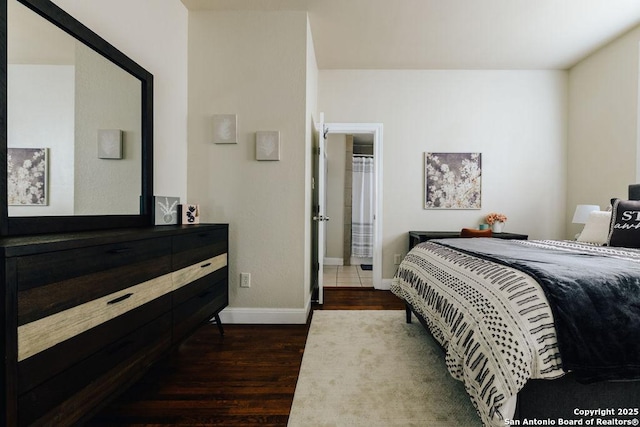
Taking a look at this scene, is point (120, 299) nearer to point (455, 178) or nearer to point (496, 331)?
point (496, 331)

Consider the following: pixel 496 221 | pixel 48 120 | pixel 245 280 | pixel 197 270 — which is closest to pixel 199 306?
pixel 197 270

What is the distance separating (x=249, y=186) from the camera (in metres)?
2.77

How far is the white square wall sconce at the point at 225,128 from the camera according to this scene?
274cm

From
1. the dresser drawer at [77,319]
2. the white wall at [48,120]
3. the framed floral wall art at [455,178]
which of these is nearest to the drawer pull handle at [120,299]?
the dresser drawer at [77,319]

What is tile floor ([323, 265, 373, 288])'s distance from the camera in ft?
14.2

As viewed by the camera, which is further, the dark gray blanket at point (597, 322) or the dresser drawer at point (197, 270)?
the dresser drawer at point (197, 270)

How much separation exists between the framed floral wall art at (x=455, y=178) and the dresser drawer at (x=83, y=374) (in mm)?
3358

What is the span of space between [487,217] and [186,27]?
374cm

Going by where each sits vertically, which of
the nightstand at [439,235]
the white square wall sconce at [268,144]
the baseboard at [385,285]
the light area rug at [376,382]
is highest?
the white square wall sconce at [268,144]

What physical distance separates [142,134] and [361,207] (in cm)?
427

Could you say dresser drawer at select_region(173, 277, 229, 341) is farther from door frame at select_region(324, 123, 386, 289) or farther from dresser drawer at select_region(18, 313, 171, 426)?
door frame at select_region(324, 123, 386, 289)

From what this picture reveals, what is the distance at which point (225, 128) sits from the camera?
274cm

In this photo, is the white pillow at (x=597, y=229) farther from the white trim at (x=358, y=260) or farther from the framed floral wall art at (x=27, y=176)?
the framed floral wall art at (x=27, y=176)

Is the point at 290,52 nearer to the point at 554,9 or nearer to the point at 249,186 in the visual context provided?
the point at 249,186
